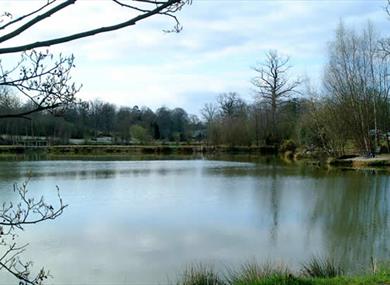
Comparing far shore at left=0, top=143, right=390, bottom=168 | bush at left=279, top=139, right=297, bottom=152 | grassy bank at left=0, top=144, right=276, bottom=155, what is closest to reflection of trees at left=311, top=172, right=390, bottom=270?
bush at left=279, top=139, right=297, bottom=152

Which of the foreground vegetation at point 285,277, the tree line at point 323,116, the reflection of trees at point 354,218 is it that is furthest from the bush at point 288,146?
the foreground vegetation at point 285,277

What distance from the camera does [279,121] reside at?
1767 inches

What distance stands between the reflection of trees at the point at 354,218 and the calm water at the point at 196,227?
2cm

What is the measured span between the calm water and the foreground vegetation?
86cm

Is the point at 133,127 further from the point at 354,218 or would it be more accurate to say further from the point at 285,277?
the point at 285,277

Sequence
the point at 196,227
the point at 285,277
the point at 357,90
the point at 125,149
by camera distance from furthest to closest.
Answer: the point at 125,149 < the point at 357,90 < the point at 196,227 < the point at 285,277

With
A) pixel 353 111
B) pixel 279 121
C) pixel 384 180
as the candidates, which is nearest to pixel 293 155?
pixel 279 121

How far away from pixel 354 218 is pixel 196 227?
12.7 ft

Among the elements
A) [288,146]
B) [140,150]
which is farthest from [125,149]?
[288,146]

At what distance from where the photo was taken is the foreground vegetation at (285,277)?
15.4ft

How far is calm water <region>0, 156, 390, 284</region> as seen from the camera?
25.2ft

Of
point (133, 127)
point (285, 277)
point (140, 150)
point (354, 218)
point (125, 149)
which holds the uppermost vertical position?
point (133, 127)

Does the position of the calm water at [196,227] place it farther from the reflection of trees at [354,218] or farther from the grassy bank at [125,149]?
Answer: the grassy bank at [125,149]

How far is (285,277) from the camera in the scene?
15.5ft
